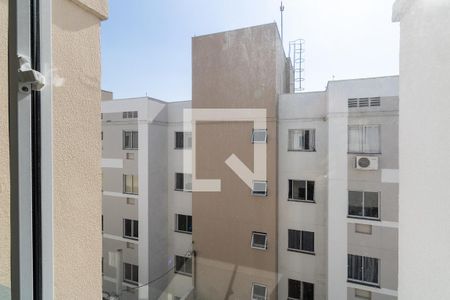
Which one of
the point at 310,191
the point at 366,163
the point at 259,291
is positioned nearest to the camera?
the point at 366,163

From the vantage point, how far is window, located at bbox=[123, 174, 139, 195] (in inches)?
127

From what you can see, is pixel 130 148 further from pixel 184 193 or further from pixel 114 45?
pixel 114 45

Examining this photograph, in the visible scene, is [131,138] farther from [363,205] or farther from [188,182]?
[363,205]

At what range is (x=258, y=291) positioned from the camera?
2777 mm

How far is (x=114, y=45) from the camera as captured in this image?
0.82 metres

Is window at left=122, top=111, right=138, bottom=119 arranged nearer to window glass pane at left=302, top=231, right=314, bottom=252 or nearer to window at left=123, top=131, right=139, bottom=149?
window at left=123, top=131, right=139, bottom=149

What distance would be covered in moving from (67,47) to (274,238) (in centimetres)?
276

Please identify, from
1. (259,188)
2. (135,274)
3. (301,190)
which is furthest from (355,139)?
(135,274)

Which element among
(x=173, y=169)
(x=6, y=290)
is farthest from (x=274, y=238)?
(x=6, y=290)

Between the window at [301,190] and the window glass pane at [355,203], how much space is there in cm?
38

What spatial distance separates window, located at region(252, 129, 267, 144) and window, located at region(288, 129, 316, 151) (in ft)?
0.94

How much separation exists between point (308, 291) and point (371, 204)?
1168mm

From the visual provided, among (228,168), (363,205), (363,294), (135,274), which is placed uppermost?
(228,168)

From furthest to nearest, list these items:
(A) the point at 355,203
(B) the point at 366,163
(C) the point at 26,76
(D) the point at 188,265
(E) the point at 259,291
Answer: (D) the point at 188,265
(E) the point at 259,291
(A) the point at 355,203
(B) the point at 366,163
(C) the point at 26,76
